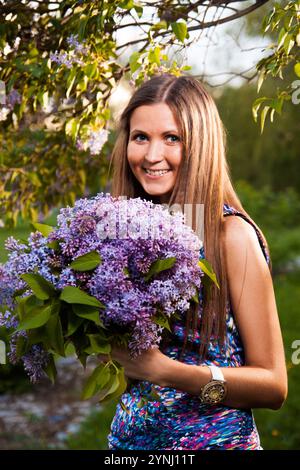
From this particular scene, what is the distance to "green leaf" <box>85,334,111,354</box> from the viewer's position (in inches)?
67.6

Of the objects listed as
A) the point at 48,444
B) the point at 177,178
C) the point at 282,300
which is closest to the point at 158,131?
the point at 177,178

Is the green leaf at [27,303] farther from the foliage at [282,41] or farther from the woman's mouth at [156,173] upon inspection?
the foliage at [282,41]

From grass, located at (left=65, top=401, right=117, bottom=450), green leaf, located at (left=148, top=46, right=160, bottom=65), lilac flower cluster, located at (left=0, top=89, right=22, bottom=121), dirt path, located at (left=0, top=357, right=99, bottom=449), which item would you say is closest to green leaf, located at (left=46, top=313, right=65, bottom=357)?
green leaf, located at (left=148, top=46, right=160, bottom=65)

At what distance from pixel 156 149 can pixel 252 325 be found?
608 mm

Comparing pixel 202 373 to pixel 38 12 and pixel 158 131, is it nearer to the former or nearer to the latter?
pixel 158 131

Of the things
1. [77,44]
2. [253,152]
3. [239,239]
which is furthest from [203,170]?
[253,152]

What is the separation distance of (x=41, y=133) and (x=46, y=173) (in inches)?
8.6

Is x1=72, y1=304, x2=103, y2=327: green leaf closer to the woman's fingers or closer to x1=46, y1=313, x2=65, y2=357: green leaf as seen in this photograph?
x1=46, y1=313, x2=65, y2=357: green leaf

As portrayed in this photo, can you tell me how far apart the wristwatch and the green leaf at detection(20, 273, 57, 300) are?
0.51 m

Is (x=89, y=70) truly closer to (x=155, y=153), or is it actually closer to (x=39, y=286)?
(x=155, y=153)

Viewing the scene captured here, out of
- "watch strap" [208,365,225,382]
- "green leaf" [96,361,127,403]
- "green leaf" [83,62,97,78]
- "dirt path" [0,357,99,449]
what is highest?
"green leaf" [83,62,97,78]

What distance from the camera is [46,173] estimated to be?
3.45 meters

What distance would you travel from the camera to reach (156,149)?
223 centimetres

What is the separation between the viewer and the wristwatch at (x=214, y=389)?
76.7 inches
